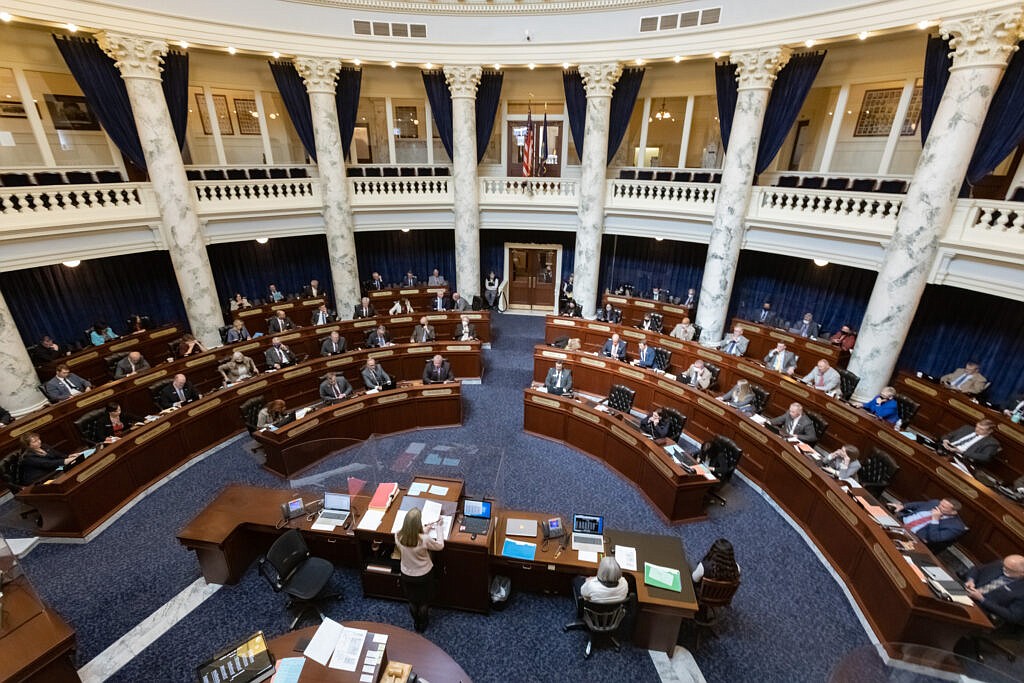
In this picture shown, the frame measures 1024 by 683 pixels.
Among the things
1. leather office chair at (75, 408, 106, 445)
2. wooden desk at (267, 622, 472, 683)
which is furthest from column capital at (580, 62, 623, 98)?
leather office chair at (75, 408, 106, 445)

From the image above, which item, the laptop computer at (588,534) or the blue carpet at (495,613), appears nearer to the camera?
the blue carpet at (495,613)

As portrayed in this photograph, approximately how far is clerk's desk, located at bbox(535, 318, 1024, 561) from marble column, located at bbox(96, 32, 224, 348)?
7.69 meters

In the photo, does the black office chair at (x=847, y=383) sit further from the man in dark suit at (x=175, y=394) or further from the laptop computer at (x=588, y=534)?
the man in dark suit at (x=175, y=394)

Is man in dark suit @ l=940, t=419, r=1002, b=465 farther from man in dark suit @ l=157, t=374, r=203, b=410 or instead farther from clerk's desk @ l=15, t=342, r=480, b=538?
man in dark suit @ l=157, t=374, r=203, b=410

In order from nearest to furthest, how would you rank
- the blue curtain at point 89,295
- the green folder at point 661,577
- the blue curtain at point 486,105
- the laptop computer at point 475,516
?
the green folder at point 661,577, the laptop computer at point 475,516, the blue curtain at point 89,295, the blue curtain at point 486,105

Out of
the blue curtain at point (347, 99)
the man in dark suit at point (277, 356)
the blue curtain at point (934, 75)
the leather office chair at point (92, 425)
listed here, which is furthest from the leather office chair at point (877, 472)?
the blue curtain at point (347, 99)

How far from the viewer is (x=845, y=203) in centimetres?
877

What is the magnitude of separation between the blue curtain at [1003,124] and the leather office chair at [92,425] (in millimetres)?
14389

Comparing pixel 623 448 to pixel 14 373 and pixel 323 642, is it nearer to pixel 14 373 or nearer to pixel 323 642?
pixel 323 642

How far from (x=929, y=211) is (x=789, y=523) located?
559 centimetres

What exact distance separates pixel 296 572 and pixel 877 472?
7.39m

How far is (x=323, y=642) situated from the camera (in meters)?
3.60

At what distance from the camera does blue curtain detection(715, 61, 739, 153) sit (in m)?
10.1

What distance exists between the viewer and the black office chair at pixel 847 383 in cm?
831
